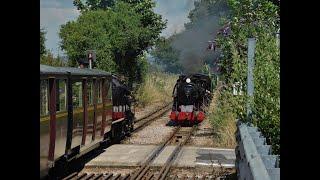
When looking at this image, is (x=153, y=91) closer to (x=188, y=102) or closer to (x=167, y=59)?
(x=188, y=102)

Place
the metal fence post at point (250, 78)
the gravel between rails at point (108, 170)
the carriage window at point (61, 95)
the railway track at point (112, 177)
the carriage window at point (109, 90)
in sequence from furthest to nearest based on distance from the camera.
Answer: the carriage window at point (109, 90) < the gravel between rails at point (108, 170) < the railway track at point (112, 177) < the carriage window at point (61, 95) < the metal fence post at point (250, 78)

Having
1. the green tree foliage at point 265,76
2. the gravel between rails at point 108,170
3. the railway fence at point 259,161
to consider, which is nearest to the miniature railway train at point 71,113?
the gravel between rails at point 108,170

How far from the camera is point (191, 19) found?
7900 cm

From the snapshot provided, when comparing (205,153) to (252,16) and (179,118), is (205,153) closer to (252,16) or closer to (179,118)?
(252,16)

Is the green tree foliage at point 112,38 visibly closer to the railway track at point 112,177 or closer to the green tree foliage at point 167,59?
the railway track at point 112,177

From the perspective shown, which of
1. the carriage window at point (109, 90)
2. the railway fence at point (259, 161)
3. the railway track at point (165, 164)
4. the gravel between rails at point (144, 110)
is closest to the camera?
the railway fence at point (259, 161)

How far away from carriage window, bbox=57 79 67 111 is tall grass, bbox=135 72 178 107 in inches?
968

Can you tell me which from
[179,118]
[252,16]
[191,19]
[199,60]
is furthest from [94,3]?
[191,19]

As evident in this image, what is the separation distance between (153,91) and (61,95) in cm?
2941

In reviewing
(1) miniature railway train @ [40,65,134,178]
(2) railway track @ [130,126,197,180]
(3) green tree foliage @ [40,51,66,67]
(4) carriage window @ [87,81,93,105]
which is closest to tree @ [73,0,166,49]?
(3) green tree foliage @ [40,51,66,67]

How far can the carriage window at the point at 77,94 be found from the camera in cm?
1132
